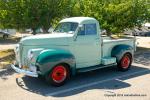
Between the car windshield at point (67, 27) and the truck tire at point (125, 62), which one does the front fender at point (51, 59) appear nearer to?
the car windshield at point (67, 27)

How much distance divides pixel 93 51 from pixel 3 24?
726 centimetres

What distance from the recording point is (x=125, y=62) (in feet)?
36.7

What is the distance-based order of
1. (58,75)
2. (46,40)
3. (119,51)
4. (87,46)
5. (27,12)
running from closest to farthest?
(58,75), (46,40), (87,46), (119,51), (27,12)

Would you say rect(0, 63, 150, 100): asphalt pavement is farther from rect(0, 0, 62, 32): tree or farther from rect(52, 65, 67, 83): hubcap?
rect(0, 0, 62, 32): tree

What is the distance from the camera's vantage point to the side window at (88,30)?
9.84 metres

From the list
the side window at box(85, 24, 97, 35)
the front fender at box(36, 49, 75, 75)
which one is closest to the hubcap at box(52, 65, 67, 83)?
the front fender at box(36, 49, 75, 75)

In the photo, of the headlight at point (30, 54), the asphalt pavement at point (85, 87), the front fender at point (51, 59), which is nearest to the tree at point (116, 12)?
the asphalt pavement at point (85, 87)

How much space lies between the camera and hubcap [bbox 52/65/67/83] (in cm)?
872

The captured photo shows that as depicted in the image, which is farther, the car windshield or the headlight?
the car windshield

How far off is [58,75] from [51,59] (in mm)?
686

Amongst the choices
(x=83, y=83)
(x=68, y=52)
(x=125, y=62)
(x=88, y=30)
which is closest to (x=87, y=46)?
(x=88, y=30)

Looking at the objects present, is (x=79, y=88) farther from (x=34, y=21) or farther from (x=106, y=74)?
(x=34, y=21)

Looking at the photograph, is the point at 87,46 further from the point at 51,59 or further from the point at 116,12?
the point at 116,12

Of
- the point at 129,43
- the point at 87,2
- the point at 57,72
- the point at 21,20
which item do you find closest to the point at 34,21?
the point at 21,20
